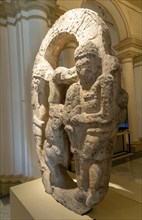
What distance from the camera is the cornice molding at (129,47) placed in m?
6.01

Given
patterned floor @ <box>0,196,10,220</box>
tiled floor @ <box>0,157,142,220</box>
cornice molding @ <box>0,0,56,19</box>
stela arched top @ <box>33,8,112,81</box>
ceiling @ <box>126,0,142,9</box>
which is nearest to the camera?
stela arched top @ <box>33,8,112,81</box>

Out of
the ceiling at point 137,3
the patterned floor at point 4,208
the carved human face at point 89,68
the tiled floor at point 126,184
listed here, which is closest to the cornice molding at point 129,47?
the ceiling at point 137,3

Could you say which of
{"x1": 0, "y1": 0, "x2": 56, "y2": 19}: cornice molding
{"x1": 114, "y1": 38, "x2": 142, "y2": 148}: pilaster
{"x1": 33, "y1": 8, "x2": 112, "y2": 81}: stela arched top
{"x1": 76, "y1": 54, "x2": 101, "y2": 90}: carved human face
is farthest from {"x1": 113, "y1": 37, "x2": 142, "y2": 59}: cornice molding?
{"x1": 76, "y1": 54, "x2": 101, "y2": 90}: carved human face

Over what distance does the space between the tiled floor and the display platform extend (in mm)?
135

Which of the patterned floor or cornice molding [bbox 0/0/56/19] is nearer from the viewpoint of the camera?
the patterned floor

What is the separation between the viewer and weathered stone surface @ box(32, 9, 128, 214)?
1.34m

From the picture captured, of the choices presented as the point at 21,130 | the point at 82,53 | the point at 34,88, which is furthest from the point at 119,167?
the point at 82,53

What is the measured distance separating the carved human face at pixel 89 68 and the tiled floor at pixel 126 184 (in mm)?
1127

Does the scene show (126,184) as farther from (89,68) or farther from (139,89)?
(139,89)

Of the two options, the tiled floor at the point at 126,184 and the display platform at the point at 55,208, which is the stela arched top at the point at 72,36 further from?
the tiled floor at the point at 126,184

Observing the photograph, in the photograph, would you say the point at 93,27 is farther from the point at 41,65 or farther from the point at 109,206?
the point at 109,206

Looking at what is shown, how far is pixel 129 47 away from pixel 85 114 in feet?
17.3

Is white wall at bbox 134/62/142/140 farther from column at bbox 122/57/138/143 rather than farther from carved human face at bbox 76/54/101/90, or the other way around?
carved human face at bbox 76/54/101/90

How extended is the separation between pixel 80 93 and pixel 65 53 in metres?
3.28
